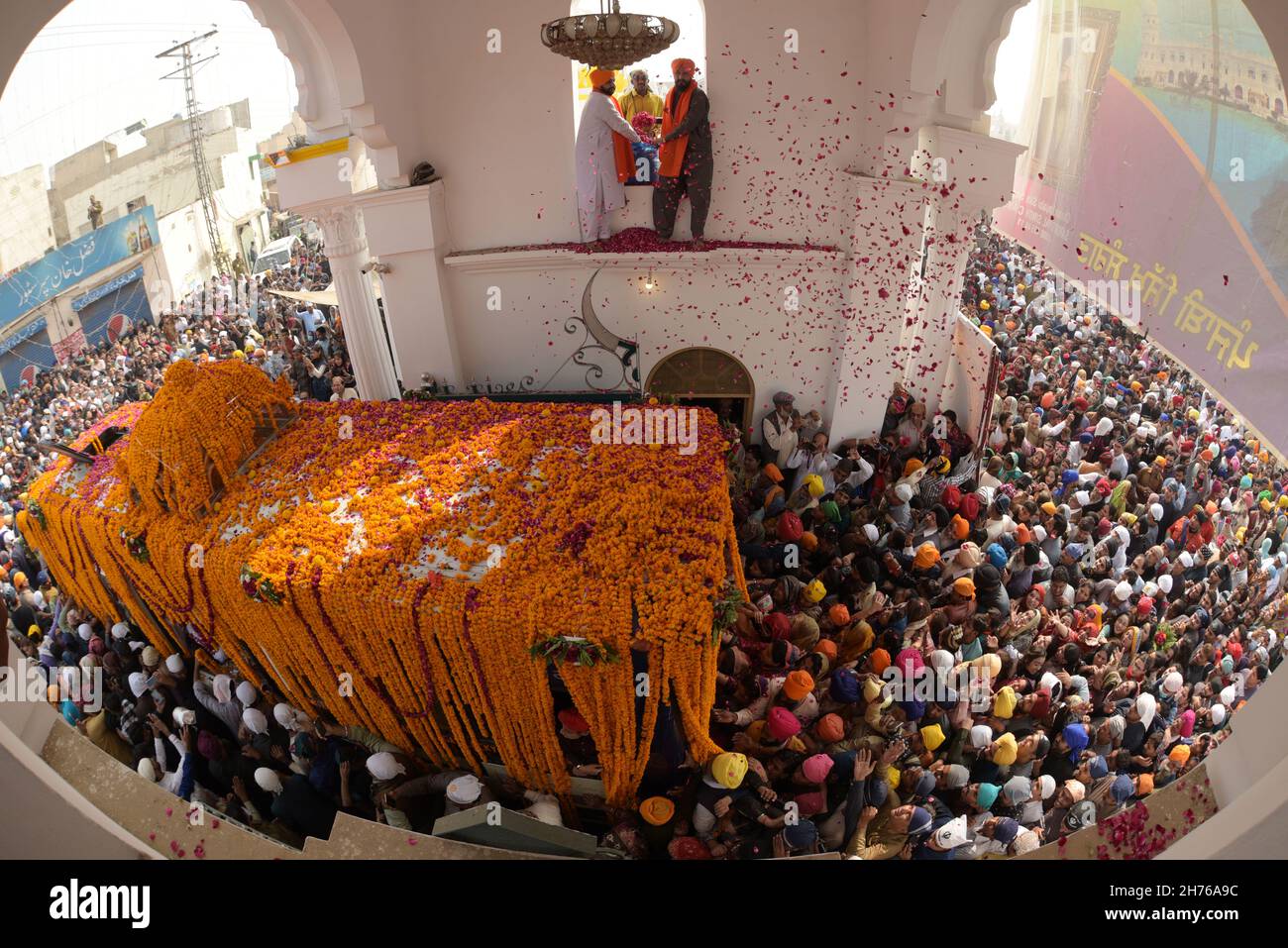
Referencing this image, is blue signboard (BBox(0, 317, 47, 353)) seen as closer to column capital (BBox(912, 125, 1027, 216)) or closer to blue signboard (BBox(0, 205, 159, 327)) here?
blue signboard (BBox(0, 205, 159, 327))

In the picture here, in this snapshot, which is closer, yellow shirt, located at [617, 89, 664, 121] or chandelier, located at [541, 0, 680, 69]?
chandelier, located at [541, 0, 680, 69]

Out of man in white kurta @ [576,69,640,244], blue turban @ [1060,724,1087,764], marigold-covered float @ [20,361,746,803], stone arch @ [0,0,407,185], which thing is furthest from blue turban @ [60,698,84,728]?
blue turban @ [1060,724,1087,764]

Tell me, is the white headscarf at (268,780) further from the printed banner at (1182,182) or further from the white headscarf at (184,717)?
the printed banner at (1182,182)

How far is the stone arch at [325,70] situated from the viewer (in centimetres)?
694

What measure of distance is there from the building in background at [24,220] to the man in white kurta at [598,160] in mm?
9753

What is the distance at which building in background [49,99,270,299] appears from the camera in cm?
1340

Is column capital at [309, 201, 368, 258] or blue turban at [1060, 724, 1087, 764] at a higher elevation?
column capital at [309, 201, 368, 258]

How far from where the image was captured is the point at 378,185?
8.10 m

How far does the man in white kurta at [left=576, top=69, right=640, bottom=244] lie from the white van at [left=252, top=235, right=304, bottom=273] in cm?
1232

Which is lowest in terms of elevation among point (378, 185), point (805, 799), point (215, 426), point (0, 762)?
point (805, 799)

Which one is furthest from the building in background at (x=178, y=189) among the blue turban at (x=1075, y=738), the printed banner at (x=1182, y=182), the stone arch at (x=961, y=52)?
the blue turban at (x=1075, y=738)
